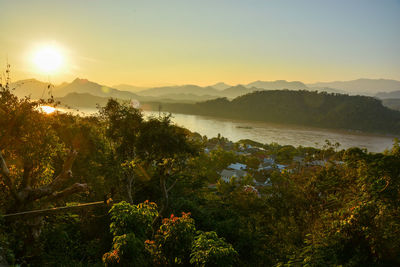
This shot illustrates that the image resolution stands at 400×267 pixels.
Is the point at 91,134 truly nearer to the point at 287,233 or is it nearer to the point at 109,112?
the point at 109,112

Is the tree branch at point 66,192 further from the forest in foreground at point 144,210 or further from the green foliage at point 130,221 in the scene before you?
the green foliage at point 130,221

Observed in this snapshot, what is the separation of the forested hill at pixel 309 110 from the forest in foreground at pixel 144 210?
136616mm

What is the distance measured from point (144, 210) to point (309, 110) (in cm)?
16002

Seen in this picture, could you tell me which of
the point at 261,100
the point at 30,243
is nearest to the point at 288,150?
the point at 30,243

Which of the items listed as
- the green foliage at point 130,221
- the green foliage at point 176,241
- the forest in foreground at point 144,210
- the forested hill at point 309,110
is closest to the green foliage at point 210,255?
the forest in foreground at point 144,210

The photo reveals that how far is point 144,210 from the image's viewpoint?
14.5 feet

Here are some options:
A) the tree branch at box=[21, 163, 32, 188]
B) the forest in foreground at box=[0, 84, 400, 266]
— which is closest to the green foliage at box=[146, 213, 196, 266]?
the forest in foreground at box=[0, 84, 400, 266]

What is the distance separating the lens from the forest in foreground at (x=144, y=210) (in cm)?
414

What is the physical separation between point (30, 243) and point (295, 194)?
10.3m

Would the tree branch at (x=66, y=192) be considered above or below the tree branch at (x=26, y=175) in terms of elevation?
below

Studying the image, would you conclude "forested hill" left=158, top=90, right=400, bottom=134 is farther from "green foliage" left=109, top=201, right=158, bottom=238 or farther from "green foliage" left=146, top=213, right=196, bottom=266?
"green foliage" left=109, top=201, right=158, bottom=238

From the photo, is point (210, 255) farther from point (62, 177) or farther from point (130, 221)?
point (62, 177)

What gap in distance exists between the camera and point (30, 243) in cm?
583

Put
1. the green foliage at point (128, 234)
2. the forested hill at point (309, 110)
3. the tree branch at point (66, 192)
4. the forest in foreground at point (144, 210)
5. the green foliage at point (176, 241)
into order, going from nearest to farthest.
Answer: the green foliage at point (128, 234), the green foliage at point (176, 241), the forest in foreground at point (144, 210), the tree branch at point (66, 192), the forested hill at point (309, 110)
